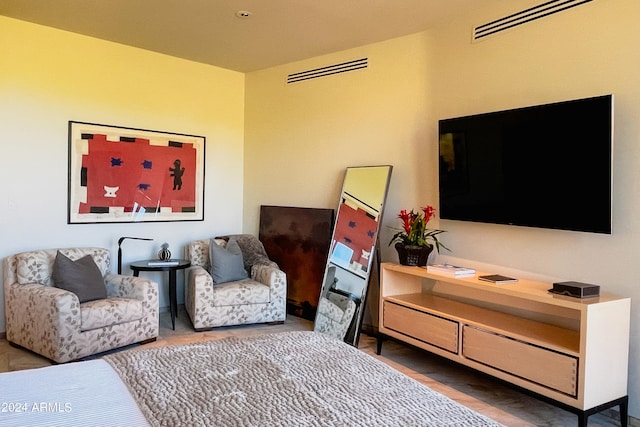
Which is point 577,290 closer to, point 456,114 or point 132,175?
point 456,114

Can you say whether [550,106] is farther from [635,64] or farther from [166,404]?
[166,404]

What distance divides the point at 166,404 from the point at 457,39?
3.46 metres

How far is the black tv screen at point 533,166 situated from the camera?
2.73 m

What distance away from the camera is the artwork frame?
4.50 m

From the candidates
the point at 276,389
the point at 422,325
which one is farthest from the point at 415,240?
the point at 276,389

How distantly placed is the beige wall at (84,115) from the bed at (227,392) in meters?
3.07

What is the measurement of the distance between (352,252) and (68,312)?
2335 mm

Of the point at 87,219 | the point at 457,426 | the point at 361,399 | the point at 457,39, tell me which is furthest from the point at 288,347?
the point at 87,219

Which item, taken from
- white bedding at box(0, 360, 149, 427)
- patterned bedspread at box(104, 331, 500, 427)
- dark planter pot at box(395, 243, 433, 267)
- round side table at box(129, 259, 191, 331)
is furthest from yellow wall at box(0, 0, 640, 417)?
white bedding at box(0, 360, 149, 427)

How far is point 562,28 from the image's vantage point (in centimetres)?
307

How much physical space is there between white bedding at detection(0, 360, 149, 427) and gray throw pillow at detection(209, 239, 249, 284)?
2.94 metres

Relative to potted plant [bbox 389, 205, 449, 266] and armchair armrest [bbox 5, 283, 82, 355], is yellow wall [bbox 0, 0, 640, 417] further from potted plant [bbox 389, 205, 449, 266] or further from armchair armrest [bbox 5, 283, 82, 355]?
armchair armrest [bbox 5, 283, 82, 355]

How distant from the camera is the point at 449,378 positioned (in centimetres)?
339

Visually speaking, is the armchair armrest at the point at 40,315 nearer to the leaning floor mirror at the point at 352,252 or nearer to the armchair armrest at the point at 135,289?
the armchair armrest at the point at 135,289
